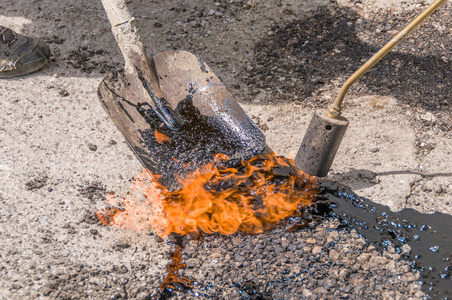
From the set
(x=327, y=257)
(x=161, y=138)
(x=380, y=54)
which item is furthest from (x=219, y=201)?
(x=380, y=54)

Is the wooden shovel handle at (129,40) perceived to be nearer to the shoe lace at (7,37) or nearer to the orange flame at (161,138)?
the orange flame at (161,138)

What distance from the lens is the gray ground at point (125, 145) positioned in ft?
7.63

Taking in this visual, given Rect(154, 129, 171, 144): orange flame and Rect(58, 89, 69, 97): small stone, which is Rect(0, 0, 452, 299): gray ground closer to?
Rect(58, 89, 69, 97): small stone

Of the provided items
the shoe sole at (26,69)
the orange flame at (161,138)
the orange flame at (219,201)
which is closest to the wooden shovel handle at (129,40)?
the orange flame at (161,138)

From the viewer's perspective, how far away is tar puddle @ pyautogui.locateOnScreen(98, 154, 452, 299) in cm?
231

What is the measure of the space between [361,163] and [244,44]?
6.84 feet

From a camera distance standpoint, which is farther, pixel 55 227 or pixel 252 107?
pixel 252 107

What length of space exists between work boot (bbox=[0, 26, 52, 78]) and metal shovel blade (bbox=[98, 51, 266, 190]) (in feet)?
4.21

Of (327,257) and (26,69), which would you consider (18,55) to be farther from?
(327,257)

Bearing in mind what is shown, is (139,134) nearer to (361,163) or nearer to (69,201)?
(69,201)

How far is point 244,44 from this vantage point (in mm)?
4383

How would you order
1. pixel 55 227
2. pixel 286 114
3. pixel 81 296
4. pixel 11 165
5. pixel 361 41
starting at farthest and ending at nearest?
pixel 361 41, pixel 286 114, pixel 11 165, pixel 55 227, pixel 81 296

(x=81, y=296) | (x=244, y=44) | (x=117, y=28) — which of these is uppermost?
(x=117, y=28)

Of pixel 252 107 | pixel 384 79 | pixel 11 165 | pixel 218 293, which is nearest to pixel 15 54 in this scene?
pixel 11 165
